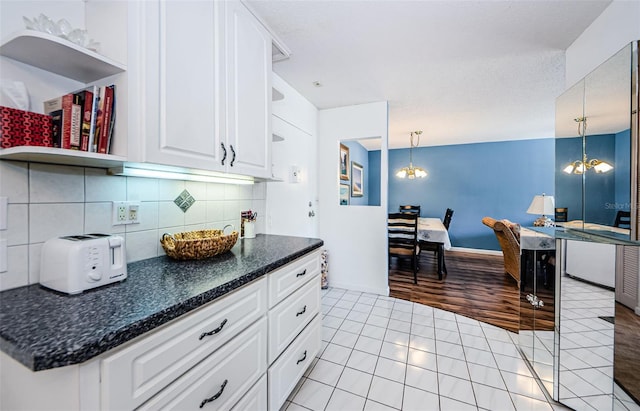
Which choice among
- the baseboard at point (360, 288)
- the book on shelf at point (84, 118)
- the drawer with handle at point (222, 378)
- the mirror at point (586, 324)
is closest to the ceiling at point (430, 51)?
the book on shelf at point (84, 118)

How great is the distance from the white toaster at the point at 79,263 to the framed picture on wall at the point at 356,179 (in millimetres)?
4029

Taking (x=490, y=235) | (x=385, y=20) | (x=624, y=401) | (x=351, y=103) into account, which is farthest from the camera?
(x=490, y=235)

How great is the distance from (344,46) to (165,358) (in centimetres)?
217

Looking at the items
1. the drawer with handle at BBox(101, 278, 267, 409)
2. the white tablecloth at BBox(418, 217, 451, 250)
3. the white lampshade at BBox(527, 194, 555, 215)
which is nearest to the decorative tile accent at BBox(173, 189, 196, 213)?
the drawer with handle at BBox(101, 278, 267, 409)

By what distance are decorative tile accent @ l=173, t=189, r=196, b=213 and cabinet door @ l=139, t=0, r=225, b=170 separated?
0.36 meters

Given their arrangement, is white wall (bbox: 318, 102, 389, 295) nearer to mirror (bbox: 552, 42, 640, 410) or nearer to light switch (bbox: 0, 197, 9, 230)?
mirror (bbox: 552, 42, 640, 410)

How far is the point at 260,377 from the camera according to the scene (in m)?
1.17

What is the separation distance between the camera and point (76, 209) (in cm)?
104

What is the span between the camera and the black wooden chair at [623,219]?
1235mm

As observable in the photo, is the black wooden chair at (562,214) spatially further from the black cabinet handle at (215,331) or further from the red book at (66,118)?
the red book at (66,118)

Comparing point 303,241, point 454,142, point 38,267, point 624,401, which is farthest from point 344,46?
point 454,142

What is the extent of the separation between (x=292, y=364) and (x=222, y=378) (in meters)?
0.57

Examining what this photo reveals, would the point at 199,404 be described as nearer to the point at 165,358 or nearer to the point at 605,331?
the point at 165,358

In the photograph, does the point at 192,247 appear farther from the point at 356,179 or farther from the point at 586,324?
the point at 356,179
